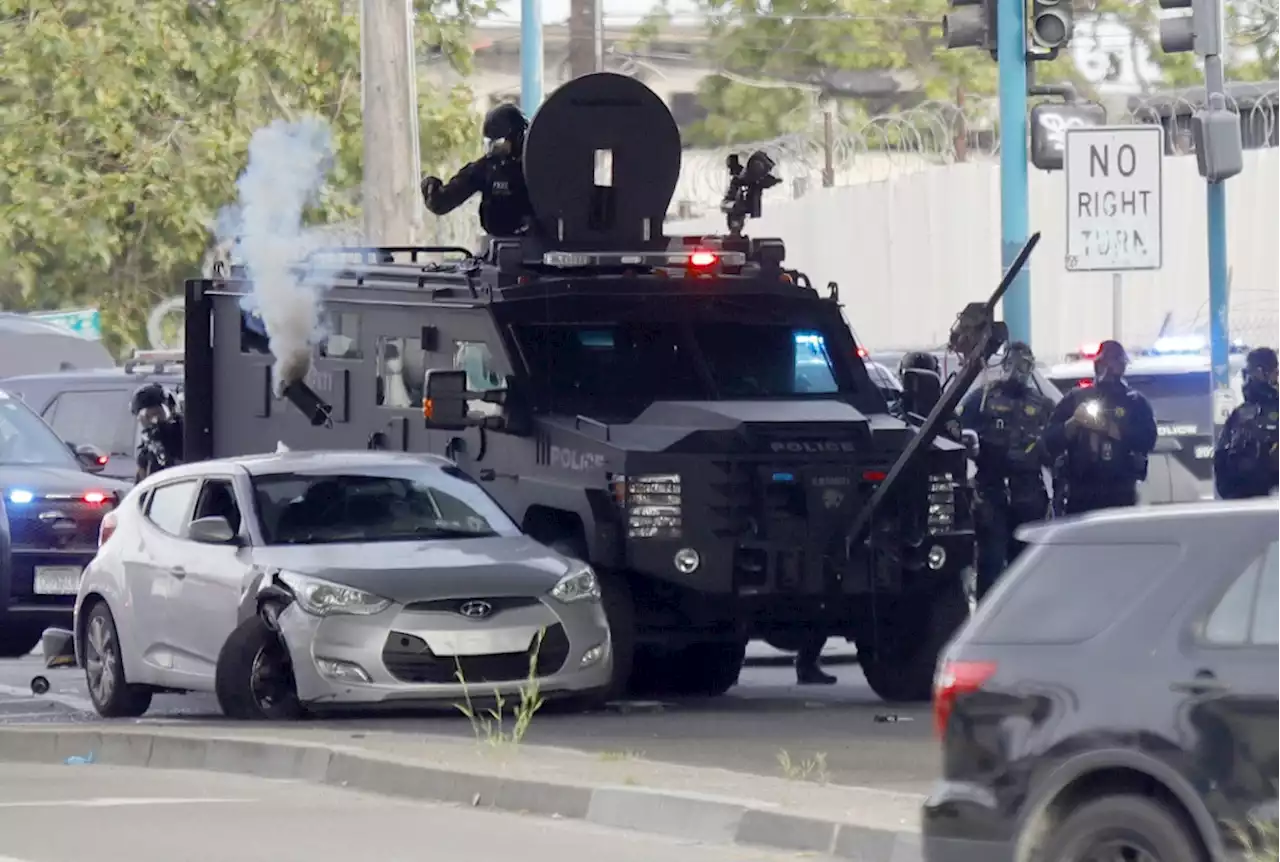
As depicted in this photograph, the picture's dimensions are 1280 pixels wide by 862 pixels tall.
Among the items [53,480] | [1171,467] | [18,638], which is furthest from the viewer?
[1171,467]

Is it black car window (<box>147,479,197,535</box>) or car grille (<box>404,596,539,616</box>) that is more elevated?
black car window (<box>147,479,197,535</box>)

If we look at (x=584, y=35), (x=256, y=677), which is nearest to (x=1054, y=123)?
(x=256, y=677)

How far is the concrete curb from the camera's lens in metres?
9.95

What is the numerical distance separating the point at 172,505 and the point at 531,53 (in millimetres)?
9055

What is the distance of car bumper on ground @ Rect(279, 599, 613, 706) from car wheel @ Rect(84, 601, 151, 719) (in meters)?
1.74

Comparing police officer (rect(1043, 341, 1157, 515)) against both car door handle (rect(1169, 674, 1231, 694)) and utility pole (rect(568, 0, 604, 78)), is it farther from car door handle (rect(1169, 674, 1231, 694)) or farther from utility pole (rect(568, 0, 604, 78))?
utility pole (rect(568, 0, 604, 78))

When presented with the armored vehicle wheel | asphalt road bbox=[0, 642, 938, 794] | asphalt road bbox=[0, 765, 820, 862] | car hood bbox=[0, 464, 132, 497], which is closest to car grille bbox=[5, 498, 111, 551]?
car hood bbox=[0, 464, 132, 497]

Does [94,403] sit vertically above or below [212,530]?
above

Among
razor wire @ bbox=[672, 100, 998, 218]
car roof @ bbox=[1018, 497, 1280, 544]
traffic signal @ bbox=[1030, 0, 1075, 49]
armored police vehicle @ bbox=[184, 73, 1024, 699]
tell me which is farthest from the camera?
razor wire @ bbox=[672, 100, 998, 218]

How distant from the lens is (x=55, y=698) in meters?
16.4

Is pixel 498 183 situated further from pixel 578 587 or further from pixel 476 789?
pixel 476 789

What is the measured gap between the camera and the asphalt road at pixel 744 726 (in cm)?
1214

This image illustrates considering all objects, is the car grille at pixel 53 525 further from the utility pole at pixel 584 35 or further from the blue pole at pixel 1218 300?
the utility pole at pixel 584 35

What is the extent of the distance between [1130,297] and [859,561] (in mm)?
17445
